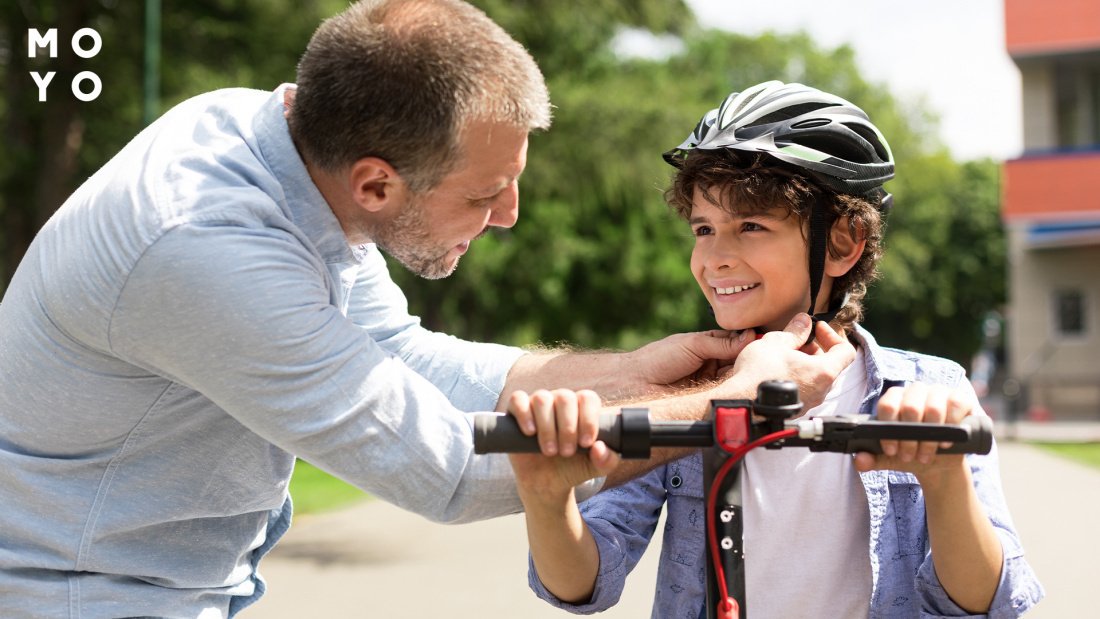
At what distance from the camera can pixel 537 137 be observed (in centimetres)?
1939

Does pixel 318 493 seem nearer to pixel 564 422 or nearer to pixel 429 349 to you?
pixel 429 349

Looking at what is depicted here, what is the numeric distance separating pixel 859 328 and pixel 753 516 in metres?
0.63

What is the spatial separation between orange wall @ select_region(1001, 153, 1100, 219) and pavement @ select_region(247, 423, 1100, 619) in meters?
17.3

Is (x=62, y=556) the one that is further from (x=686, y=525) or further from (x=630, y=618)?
(x=630, y=618)

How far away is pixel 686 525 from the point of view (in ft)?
9.92

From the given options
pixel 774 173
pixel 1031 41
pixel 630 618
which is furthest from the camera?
pixel 1031 41

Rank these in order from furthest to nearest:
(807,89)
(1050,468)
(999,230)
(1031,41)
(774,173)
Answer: (999,230) < (1031,41) < (1050,468) < (807,89) < (774,173)

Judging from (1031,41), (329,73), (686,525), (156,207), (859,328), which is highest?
(1031,41)

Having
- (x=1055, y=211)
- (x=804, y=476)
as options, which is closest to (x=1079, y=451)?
(x=1055, y=211)

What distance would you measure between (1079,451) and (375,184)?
19.2 m

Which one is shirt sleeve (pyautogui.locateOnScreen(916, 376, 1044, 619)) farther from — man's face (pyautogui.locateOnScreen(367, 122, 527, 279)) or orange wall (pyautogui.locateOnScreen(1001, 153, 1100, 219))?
orange wall (pyautogui.locateOnScreen(1001, 153, 1100, 219))

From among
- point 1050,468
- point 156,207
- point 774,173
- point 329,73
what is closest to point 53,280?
point 156,207

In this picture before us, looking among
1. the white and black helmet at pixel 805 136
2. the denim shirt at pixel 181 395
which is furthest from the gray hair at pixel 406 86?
the white and black helmet at pixel 805 136

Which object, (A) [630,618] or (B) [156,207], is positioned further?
(A) [630,618]
